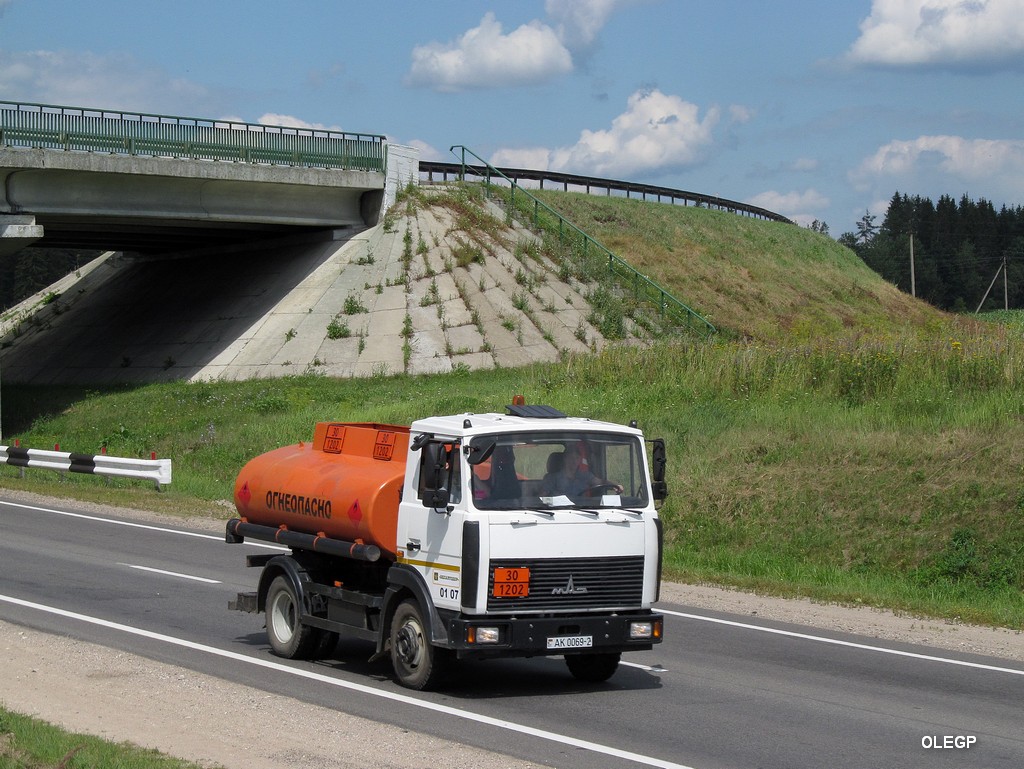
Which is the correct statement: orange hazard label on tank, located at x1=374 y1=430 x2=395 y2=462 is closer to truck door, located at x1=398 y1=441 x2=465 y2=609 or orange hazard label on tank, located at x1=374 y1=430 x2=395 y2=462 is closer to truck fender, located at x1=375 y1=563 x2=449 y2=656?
truck door, located at x1=398 y1=441 x2=465 y2=609

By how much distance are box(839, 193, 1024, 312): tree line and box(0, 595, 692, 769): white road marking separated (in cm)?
13519

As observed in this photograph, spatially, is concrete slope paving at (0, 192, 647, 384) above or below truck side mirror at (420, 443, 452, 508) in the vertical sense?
above

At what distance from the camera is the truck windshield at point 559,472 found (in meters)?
9.48

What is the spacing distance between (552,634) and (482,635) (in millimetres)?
553

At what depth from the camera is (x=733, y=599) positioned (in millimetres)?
14836

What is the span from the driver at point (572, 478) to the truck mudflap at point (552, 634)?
0.98 metres

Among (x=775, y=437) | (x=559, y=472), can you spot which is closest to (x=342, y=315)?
(x=775, y=437)

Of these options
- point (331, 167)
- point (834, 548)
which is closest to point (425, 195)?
point (331, 167)

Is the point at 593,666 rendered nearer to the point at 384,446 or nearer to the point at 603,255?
the point at 384,446

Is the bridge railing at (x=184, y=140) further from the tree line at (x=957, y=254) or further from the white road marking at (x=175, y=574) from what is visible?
the tree line at (x=957, y=254)

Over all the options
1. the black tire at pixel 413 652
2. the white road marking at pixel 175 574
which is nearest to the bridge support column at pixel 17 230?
the white road marking at pixel 175 574

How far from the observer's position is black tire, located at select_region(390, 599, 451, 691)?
31.2 ft

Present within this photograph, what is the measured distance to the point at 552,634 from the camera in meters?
A: 9.27

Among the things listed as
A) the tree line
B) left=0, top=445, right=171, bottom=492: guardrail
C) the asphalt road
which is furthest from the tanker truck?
the tree line
